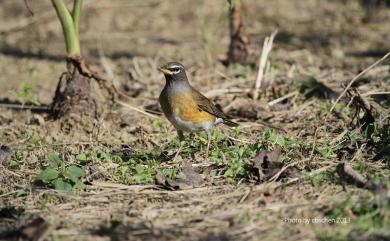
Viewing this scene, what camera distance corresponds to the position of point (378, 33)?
11.7 m

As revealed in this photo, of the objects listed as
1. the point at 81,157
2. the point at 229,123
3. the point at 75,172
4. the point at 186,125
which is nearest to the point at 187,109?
the point at 186,125

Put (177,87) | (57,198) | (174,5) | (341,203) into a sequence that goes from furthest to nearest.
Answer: (174,5)
(177,87)
(57,198)
(341,203)

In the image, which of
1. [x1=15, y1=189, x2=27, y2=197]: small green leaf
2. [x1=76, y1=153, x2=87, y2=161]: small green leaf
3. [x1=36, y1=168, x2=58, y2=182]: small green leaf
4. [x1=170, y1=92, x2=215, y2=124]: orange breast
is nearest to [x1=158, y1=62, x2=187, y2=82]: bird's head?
[x1=170, y1=92, x2=215, y2=124]: orange breast

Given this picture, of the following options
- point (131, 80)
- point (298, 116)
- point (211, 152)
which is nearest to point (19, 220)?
point (211, 152)

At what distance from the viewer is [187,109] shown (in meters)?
6.86

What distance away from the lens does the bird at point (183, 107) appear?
22.4 feet

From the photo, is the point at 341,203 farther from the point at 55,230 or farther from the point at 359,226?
the point at 55,230

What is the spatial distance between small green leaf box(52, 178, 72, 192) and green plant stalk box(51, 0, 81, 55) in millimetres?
2522

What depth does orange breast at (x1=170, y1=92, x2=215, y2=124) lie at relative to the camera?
6.83 meters

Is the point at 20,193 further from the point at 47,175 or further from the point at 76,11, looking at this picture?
the point at 76,11

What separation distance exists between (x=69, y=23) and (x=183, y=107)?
1801 millimetres

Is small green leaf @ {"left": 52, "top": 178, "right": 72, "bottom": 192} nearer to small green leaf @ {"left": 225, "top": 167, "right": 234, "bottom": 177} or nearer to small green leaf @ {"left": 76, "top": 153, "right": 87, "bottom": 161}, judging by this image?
small green leaf @ {"left": 76, "top": 153, "right": 87, "bottom": 161}

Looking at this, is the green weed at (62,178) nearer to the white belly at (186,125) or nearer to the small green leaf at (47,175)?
the small green leaf at (47,175)

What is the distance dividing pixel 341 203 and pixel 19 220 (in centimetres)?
243
